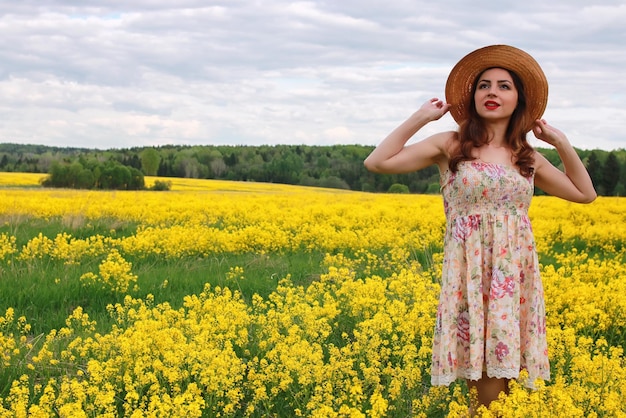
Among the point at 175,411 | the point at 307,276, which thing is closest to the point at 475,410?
the point at 175,411

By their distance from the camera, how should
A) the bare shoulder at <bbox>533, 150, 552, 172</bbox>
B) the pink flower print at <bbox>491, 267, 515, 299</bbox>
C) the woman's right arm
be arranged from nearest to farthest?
the pink flower print at <bbox>491, 267, 515, 299</bbox>, the woman's right arm, the bare shoulder at <bbox>533, 150, 552, 172</bbox>

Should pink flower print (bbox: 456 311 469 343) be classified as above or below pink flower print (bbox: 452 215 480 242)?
below

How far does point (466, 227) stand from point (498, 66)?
89cm

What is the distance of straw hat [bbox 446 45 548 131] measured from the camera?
375cm

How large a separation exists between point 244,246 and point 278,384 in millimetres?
5775

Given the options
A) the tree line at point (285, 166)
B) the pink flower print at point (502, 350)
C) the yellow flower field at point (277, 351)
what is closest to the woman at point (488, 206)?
the pink flower print at point (502, 350)

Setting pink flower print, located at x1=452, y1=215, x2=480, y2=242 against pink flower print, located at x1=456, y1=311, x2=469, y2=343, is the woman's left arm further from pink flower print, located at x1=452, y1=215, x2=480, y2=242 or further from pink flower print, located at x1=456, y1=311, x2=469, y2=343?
pink flower print, located at x1=456, y1=311, x2=469, y2=343

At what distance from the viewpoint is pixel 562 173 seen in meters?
4.00

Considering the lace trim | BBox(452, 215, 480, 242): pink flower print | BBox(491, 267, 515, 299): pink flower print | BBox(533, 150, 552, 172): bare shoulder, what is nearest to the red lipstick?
BBox(533, 150, 552, 172): bare shoulder

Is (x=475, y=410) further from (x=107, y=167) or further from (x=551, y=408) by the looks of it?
(x=107, y=167)

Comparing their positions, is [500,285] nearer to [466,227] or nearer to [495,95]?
[466,227]

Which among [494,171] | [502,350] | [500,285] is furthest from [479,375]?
[494,171]

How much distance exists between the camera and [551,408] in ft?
11.8

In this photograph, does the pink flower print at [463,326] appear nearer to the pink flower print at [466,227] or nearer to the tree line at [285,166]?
the pink flower print at [466,227]
